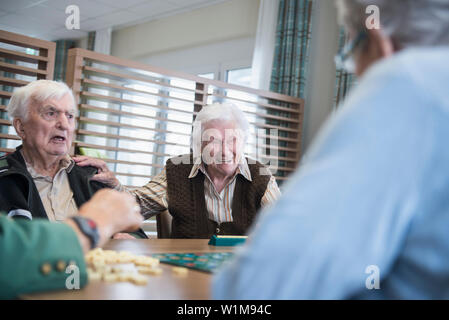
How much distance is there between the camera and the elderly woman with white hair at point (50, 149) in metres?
2.15

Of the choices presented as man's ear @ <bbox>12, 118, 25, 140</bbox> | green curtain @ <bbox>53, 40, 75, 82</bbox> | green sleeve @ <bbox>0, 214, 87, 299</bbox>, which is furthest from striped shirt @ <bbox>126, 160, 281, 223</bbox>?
green curtain @ <bbox>53, 40, 75, 82</bbox>

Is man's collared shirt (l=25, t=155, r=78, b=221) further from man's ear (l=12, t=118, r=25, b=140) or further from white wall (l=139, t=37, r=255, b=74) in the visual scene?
white wall (l=139, t=37, r=255, b=74)

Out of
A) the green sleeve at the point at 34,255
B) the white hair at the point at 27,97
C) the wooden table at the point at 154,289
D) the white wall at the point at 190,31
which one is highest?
the white wall at the point at 190,31

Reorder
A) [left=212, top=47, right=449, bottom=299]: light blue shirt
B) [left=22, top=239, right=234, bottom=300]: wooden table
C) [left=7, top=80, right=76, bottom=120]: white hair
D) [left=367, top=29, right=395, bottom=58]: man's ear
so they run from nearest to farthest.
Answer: [left=212, top=47, right=449, bottom=299]: light blue shirt, [left=367, top=29, right=395, bottom=58]: man's ear, [left=22, top=239, right=234, bottom=300]: wooden table, [left=7, top=80, right=76, bottom=120]: white hair

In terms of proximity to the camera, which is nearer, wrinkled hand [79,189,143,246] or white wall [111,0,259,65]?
wrinkled hand [79,189,143,246]

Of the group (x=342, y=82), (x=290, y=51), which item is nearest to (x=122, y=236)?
(x=342, y=82)

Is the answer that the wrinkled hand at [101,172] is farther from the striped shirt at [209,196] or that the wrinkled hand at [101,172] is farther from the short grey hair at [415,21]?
the short grey hair at [415,21]

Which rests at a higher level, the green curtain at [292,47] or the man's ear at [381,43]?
the green curtain at [292,47]

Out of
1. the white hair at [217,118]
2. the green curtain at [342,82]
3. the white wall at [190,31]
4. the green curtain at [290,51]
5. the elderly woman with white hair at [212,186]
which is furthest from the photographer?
the white wall at [190,31]

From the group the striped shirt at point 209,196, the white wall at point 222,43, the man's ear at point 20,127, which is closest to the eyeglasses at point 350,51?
the striped shirt at point 209,196

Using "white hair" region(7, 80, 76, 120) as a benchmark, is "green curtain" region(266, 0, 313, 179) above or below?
above

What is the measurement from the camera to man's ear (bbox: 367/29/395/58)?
26.6 inches

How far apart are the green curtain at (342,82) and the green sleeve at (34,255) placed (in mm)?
4223

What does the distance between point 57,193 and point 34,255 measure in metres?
→ 1.47
